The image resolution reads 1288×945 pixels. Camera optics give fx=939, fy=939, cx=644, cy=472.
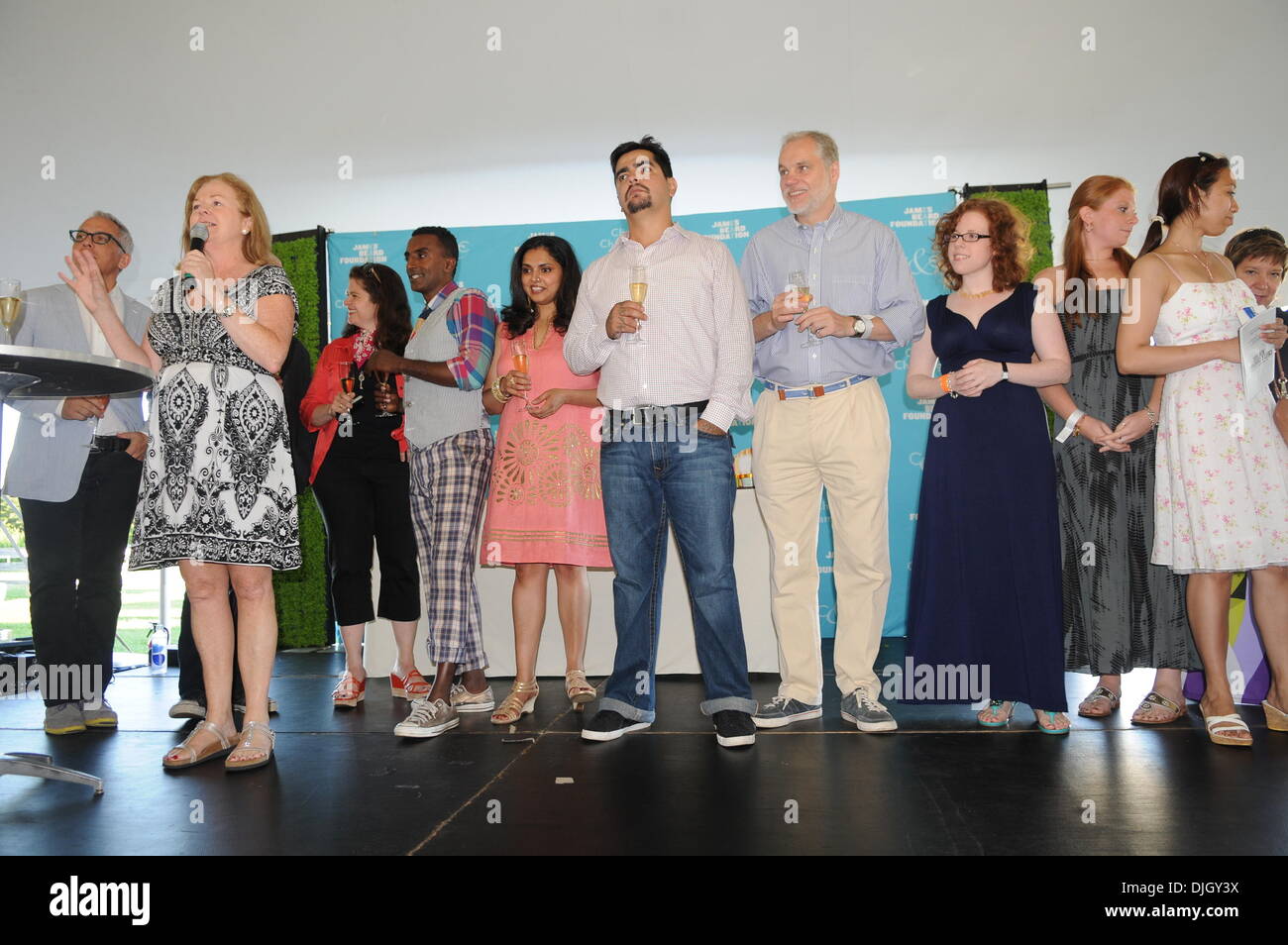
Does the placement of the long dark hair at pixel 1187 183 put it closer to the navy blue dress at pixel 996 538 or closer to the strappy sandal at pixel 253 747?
the navy blue dress at pixel 996 538

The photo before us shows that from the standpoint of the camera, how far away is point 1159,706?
10.5 feet

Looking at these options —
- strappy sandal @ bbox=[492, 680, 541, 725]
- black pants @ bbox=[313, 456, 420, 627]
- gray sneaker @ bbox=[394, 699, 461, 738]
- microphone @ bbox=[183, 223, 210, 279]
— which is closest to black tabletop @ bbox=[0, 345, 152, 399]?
microphone @ bbox=[183, 223, 210, 279]

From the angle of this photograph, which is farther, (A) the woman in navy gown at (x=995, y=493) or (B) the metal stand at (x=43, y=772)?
(A) the woman in navy gown at (x=995, y=493)

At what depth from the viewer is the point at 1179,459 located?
3.10m

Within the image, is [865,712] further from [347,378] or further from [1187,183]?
[347,378]

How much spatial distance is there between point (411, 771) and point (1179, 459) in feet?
8.63

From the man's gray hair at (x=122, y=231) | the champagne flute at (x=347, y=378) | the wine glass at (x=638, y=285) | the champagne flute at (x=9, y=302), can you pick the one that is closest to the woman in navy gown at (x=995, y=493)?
the wine glass at (x=638, y=285)

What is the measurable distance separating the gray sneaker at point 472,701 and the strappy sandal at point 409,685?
128mm

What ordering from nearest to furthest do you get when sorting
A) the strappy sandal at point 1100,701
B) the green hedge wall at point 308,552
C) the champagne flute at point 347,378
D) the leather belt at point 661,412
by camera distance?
the leather belt at point 661,412, the strappy sandal at point 1100,701, the champagne flute at point 347,378, the green hedge wall at point 308,552

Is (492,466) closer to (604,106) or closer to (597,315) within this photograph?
(597,315)

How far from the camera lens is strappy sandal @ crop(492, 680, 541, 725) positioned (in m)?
3.36

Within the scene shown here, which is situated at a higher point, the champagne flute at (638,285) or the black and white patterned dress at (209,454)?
the champagne flute at (638,285)

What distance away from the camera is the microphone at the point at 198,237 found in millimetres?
2783

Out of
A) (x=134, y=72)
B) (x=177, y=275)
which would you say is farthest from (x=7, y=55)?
(x=177, y=275)
